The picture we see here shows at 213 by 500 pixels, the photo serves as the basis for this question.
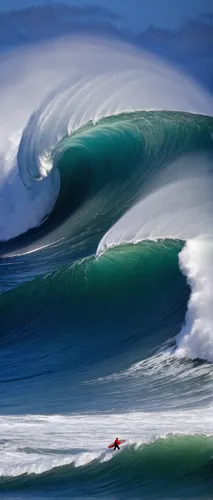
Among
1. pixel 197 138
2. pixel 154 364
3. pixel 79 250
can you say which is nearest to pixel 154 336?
pixel 154 364

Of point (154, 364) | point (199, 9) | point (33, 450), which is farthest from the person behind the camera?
point (154, 364)

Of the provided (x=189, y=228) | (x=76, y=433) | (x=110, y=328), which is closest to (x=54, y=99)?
(x=189, y=228)

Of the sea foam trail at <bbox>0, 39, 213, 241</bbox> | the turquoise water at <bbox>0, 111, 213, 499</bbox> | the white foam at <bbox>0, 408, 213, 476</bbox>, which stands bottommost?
the white foam at <bbox>0, 408, 213, 476</bbox>

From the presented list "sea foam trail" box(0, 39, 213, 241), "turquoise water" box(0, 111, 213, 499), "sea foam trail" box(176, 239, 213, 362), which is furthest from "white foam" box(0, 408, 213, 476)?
"sea foam trail" box(0, 39, 213, 241)

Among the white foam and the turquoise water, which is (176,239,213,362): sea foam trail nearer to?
the turquoise water

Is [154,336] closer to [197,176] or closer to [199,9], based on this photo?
[197,176]

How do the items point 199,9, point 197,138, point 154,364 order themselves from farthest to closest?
point 197,138 → point 154,364 → point 199,9

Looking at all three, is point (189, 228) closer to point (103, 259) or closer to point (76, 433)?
→ point (103, 259)
